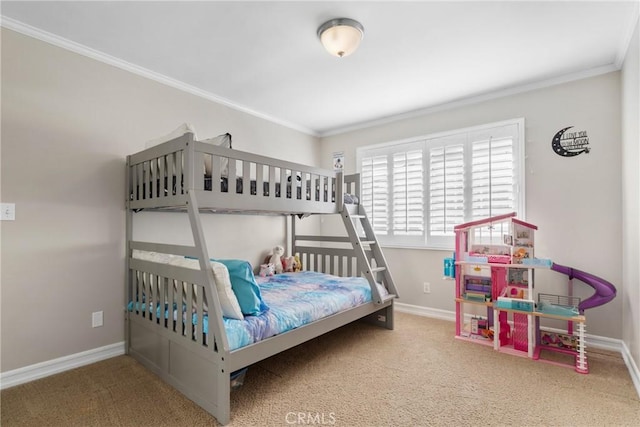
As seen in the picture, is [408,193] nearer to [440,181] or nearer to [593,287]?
[440,181]

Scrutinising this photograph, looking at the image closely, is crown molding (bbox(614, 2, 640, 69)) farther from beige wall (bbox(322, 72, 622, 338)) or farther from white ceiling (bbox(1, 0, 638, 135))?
beige wall (bbox(322, 72, 622, 338))

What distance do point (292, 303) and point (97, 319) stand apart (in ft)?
Answer: 5.00

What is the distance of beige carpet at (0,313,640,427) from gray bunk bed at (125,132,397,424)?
17cm

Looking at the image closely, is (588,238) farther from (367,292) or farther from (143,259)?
(143,259)

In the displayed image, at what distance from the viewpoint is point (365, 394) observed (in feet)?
6.60

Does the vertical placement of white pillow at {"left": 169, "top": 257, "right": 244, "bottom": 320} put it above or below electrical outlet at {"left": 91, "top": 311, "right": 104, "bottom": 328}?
above

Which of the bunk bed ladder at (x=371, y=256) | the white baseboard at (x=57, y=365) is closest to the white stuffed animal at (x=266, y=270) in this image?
the bunk bed ladder at (x=371, y=256)

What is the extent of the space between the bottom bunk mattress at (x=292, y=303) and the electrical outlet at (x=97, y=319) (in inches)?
8.1

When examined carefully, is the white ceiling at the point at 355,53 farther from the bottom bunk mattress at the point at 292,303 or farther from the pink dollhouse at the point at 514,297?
the bottom bunk mattress at the point at 292,303

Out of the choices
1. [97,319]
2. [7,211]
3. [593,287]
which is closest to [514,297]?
[593,287]

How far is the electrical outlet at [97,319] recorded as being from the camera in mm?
2467

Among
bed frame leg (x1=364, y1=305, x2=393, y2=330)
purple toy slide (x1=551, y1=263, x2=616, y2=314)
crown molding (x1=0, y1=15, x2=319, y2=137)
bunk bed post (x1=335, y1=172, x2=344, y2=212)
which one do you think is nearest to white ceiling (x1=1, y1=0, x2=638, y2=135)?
crown molding (x1=0, y1=15, x2=319, y2=137)

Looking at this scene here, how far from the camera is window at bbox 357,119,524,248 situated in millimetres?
3178

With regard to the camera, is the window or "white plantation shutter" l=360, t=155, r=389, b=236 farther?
"white plantation shutter" l=360, t=155, r=389, b=236
